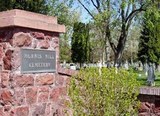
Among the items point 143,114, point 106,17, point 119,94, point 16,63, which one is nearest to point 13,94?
point 16,63

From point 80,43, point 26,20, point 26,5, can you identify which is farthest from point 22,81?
point 80,43

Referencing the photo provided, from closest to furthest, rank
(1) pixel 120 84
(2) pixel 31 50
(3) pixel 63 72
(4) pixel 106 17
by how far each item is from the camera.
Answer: (1) pixel 120 84 < (2) pixel 31 50 < (3) pixel 63 72 < (4) pixel 106 17

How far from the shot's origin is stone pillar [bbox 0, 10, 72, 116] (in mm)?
4758

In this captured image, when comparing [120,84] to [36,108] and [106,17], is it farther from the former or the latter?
[106,17]

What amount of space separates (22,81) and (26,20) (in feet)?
2.89

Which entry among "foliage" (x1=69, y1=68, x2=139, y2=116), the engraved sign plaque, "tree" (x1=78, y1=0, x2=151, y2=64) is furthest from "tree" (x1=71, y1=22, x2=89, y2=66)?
"foliage" (x1=69, y1=68, x2=139, y2=116)

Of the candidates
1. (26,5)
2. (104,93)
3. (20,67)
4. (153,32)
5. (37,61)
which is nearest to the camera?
(104,93)

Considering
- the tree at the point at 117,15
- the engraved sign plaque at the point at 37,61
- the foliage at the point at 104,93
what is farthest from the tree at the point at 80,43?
the foliage at the point at 104,93

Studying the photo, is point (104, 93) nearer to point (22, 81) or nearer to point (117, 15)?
point (22, 81)

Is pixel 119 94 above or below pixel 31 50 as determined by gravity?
below

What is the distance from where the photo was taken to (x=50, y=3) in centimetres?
2419

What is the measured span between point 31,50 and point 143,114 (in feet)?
6.55

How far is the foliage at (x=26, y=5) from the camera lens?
70.3 feet

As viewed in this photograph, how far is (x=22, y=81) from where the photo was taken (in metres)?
4.87
